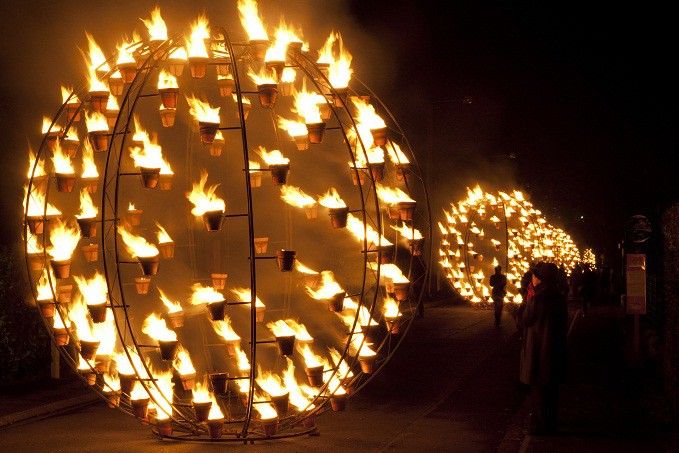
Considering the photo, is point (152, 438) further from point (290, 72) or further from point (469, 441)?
point (290, 72)

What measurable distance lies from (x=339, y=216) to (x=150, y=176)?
161 cm

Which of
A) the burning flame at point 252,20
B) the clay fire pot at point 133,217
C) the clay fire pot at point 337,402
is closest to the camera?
the burning flame at point 252,20

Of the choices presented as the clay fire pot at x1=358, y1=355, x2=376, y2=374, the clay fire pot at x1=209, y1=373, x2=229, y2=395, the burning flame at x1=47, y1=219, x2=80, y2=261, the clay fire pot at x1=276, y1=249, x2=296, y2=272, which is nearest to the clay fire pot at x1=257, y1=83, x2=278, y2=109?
the clay fire pot at x1=276, y1=249, x2=296, y2=272

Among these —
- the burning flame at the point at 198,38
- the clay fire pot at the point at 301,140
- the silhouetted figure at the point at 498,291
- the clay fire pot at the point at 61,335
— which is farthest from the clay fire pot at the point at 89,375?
the silhouetted figure at the point at 498,291

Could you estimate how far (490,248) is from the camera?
3544 cm

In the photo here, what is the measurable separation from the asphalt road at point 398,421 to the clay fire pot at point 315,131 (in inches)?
105

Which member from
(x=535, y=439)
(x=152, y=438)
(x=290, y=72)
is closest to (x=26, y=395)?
(x=152, y=438)

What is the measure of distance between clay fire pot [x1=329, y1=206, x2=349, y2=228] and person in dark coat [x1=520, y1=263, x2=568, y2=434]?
79.0 inches

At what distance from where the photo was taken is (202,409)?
30.1 feet

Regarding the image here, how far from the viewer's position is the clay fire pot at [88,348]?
948 centimetres

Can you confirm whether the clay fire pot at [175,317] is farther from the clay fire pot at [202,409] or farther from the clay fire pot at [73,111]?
the clay fire pot at [73,111]

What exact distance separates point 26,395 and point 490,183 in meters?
32.3

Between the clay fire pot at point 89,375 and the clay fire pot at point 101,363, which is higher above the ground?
the clay fire pot at point 101,363

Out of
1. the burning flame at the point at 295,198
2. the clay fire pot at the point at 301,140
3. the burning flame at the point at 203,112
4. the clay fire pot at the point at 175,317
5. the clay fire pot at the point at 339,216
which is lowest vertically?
the clay fire pot at the point at 175,317
